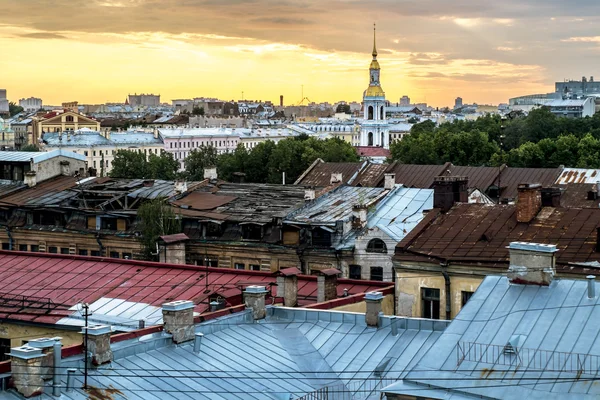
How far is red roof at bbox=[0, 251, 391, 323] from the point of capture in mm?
29547

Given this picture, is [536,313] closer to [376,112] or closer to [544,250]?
[544,250]

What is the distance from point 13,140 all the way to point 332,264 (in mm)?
167775

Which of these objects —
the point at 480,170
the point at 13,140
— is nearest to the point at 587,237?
the point at 480,170

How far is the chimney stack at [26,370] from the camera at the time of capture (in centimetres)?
1861

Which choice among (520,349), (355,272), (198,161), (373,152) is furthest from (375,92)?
(520,349)

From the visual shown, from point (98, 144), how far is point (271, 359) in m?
128

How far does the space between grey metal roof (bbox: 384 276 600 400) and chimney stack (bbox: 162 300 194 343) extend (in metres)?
5.57

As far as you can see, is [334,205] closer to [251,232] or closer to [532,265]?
[251,232]

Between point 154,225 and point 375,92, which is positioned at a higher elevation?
point 375,92

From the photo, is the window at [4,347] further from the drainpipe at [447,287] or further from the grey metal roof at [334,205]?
the grey metal roof at [334,205]

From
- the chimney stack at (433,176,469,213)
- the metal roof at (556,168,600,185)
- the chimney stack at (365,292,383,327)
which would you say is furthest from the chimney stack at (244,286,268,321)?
the metal roof at (556,168,600,185)

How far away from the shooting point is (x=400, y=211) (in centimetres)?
4597

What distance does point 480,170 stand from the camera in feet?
225


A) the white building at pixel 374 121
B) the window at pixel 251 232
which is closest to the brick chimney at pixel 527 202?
the window at pixel 251 232
